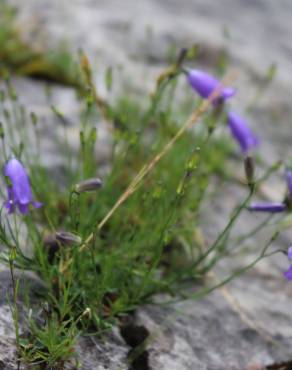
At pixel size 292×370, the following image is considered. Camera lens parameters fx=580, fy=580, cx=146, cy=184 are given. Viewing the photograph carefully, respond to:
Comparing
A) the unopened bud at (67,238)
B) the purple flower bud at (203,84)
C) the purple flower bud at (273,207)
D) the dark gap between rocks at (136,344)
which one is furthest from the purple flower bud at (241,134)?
the unopened bud at (67,238)

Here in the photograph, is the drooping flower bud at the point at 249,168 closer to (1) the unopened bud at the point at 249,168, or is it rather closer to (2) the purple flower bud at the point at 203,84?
(1) the unopened bud at the point at 249,168

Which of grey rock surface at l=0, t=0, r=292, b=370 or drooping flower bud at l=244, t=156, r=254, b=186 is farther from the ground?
drooping flower bud at l=244, t=156, r=254, b=186

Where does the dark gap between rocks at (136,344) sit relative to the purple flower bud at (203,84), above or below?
below

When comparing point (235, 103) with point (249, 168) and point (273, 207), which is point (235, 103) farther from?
point (249, 168)

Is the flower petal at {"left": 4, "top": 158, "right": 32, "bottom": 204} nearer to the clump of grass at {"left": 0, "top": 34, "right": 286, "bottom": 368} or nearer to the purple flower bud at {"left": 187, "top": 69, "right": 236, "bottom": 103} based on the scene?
the clump of grass at {"left": 0, "top": 34, "right": 286, "bottom": 368}

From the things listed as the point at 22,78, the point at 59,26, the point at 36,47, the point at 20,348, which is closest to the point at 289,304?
the point at 20,348

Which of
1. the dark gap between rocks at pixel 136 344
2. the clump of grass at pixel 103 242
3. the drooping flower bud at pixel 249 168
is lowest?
the dark gap between rocks at pixel 136 344

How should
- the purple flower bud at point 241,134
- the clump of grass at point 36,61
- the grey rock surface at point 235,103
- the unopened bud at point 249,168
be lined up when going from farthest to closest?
the clump of grass at point 36,61
the purple flower bud at point 241,134
the grey rock surface at point 235,103
the unopened bud at point 249,168

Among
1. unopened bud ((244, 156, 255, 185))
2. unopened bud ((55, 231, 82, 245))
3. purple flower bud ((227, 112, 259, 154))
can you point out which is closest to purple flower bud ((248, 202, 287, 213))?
unopened bud ((244, 156, 255, 185))
